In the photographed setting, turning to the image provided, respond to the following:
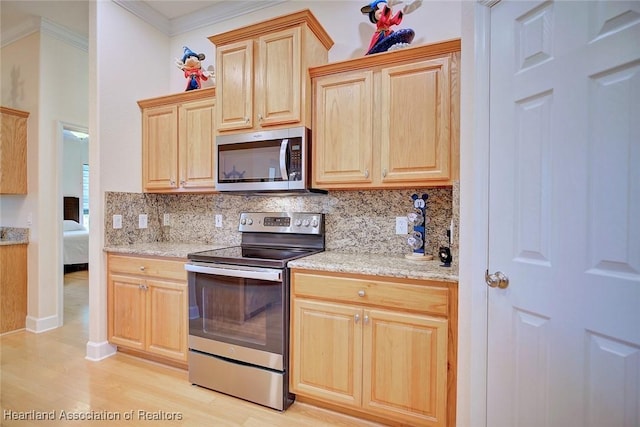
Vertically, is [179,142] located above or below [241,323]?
above

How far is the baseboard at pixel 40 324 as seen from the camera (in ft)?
9.85

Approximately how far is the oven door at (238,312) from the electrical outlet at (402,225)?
87 cm

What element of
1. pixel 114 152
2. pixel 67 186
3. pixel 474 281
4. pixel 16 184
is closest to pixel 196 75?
pixel 114 152

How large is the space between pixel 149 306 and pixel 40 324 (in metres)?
1.68

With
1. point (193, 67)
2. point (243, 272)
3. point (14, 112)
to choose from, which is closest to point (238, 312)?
point (243, 272)

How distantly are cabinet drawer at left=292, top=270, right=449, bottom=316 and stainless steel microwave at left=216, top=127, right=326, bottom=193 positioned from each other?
0.64 metres

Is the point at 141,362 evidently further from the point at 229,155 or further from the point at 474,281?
the point at 474,281

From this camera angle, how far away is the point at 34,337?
2875mm

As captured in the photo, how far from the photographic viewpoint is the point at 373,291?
163 centimetres

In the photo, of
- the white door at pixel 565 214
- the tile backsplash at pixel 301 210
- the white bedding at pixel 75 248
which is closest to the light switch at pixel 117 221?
the tile backsplash at pixel 301 210

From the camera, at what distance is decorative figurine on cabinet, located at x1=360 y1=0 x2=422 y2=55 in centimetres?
197

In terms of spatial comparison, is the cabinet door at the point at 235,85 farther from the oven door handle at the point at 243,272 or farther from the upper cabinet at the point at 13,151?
the upper cabinet at the point at 13,151

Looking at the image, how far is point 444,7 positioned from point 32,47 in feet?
12.6

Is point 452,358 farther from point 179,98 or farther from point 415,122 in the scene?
point 179,98
